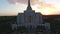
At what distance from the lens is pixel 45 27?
937 inches

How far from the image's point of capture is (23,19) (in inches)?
983

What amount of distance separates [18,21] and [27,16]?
1.79 metres

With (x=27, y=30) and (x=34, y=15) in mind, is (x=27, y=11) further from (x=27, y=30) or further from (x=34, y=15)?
(x=27, y=30)

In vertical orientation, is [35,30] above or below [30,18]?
below

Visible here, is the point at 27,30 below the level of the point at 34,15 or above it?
below

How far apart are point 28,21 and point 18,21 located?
1.70 metres

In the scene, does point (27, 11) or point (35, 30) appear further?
point (27, 11)

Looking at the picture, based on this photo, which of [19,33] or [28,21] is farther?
[28,21]

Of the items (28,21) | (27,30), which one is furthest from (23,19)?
(27,30)

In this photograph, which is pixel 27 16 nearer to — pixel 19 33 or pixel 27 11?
pixel 27 11

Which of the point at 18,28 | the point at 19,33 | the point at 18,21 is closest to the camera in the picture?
the point at 19,33

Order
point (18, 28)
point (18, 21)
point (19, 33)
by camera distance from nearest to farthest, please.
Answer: point (19, 33) → point (18, 28) → point (18, 21)

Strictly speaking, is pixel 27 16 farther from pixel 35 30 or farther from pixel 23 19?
pixel 35 30

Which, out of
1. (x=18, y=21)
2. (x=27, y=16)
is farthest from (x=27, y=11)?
(x=18, y=21)
